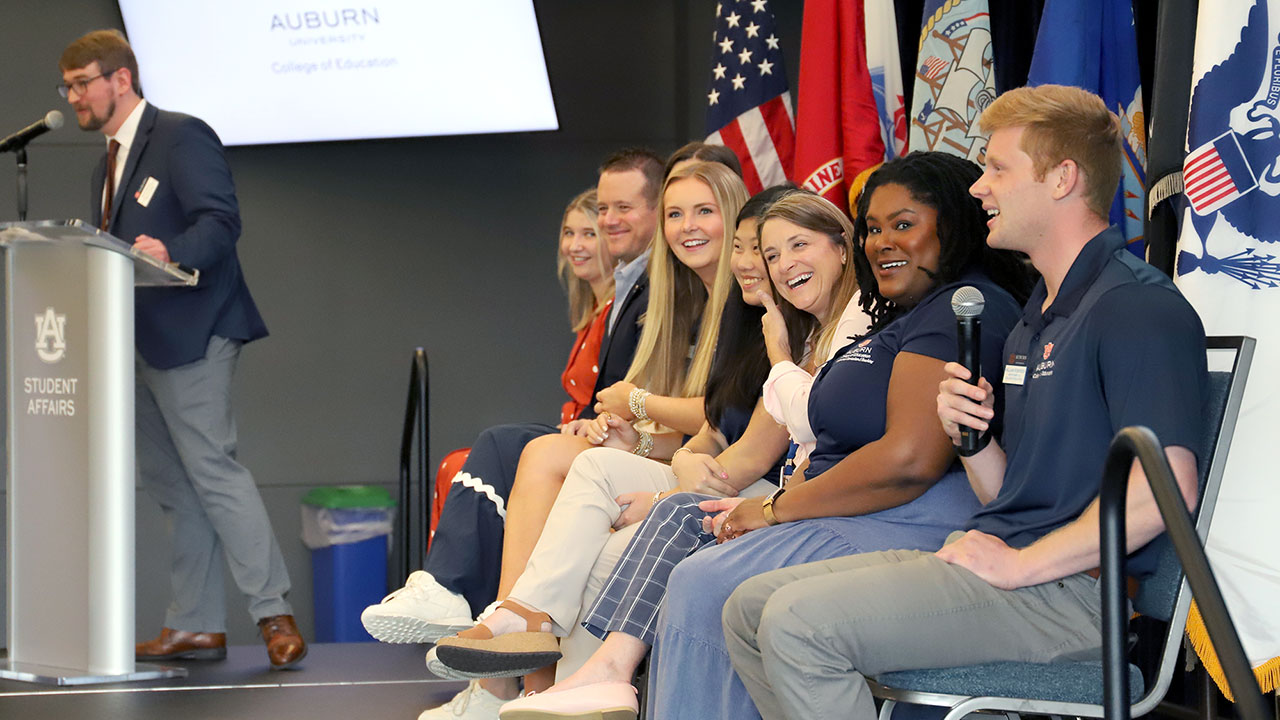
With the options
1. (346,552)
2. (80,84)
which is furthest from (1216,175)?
(346,552)

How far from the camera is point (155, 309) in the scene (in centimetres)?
386

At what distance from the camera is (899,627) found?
173cm

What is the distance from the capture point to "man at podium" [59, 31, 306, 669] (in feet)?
12.6

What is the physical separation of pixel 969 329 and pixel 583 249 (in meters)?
2.33

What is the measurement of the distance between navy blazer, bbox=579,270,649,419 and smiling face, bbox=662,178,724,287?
0.24 metres

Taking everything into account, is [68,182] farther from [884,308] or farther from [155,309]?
[884,308]

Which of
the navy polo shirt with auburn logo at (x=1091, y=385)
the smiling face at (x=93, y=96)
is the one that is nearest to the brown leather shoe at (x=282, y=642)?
the smiling face at (x=93, y=96)

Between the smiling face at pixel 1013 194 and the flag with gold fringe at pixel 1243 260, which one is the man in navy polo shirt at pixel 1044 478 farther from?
the flag with gold fringe at pixel 1243 260

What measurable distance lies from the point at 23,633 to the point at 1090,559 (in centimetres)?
280

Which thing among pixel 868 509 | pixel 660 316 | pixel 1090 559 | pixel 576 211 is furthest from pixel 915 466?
pixel 576 211

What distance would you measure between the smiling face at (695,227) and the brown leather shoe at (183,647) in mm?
1876

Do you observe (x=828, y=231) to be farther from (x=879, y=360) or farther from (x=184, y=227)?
(x=184, y=227)

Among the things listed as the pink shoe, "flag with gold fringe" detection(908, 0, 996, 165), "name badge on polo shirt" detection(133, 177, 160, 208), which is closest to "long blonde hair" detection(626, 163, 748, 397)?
"flag with gold fringe" detection(908, 0, 996, 165)

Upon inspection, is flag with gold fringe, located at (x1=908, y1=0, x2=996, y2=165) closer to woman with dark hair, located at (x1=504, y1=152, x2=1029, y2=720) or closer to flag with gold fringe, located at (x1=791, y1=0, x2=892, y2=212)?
flag with gold fringe, located at (x1=791, y1=0, x2=892, y2=212)
